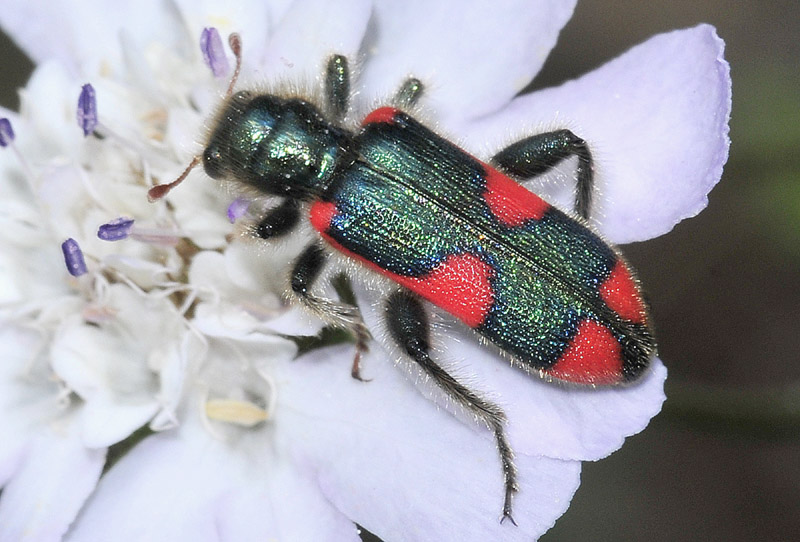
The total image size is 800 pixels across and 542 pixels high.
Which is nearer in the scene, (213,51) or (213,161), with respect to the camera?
(213,161)

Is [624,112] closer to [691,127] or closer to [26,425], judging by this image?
[691,127]

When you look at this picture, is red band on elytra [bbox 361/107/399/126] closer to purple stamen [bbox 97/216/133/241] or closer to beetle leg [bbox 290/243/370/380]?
beetle leg [bbox 290/243/370/380]

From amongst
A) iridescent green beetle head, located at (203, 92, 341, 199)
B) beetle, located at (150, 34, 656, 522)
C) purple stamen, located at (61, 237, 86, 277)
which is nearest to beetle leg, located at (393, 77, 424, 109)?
beetle, located at (150, 34, 656, 522)

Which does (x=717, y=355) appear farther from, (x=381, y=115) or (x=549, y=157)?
(x=381, y=115)

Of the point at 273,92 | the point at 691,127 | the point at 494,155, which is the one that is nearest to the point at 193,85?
the point at 273,92

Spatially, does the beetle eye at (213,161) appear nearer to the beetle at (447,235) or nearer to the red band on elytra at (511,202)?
the beetle at (447,235)

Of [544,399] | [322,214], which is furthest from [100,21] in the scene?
[544,399]
